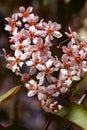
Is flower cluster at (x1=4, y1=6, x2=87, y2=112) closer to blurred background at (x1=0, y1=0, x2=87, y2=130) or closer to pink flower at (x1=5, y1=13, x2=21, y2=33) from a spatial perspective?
pink flower at (x1=5, y1=13, x2=21, y2=33)

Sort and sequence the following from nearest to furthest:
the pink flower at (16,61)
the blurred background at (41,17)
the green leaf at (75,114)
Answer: the green leaf at (75,114) → the pink flower at (16,61) → the blurred background at (41,17)

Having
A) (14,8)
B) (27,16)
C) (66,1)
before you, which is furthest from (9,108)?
(27,16)

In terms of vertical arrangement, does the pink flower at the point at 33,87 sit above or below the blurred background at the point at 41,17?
below

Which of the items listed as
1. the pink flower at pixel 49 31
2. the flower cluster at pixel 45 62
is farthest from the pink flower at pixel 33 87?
the pink flower at pixel 49 31

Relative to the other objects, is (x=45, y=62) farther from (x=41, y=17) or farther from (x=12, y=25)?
(x=41, y=17)

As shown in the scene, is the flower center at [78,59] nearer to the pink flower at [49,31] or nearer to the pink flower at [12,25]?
the pink flower at [49,31]

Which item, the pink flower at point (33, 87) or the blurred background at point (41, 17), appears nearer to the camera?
the pink flower at point (33, 87)

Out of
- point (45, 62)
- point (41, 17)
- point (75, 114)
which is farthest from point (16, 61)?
point (41, 17)
